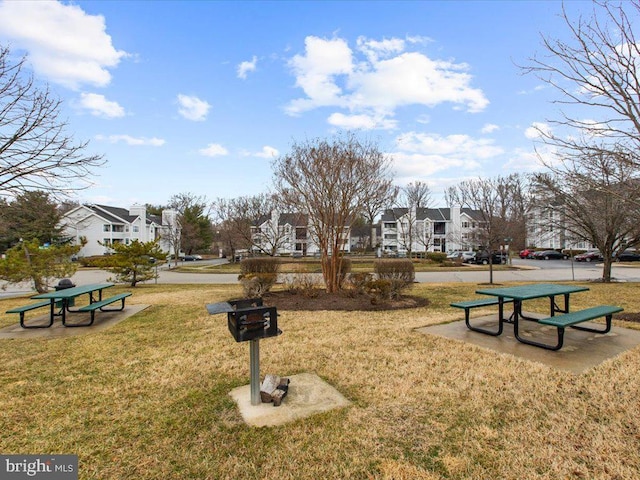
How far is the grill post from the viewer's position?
312cm

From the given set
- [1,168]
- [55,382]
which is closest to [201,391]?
[55,382]

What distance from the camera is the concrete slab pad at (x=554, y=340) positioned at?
425cm

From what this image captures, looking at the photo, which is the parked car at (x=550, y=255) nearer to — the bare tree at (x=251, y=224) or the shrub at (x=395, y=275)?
the bare tree at (x=251, y=224)

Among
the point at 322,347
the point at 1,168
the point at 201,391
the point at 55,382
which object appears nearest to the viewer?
the point at 201,391

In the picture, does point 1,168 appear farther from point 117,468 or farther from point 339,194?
point 339,194

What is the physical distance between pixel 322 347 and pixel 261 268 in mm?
7182

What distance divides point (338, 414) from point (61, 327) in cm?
662

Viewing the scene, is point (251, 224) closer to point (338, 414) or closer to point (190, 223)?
point (190, 223)

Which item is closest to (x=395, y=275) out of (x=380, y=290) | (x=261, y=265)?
(x=380, y=290)

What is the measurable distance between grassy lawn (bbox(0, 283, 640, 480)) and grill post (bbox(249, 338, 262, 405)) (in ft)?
0.72

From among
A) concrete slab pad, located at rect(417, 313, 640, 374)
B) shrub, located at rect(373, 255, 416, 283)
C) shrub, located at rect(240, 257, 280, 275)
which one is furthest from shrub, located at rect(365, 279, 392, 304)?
shrub, located at rect(240, 257, 280, 275)

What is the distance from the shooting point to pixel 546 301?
890 centimetres

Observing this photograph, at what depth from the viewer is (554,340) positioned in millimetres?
5133

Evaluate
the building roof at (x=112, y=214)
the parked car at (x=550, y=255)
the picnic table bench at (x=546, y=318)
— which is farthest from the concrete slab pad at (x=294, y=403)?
the building roof at (x=112, y=214)
